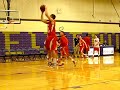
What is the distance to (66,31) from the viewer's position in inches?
848

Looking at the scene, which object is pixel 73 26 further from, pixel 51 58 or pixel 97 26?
pixel 51 58

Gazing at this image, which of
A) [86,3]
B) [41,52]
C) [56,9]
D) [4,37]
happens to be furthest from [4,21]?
[86,3]

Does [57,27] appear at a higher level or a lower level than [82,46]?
higher

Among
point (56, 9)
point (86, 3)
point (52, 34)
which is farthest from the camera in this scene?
point (86, 3)

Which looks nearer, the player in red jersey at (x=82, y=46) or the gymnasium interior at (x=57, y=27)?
the gymnasium interior at (x=57, y=27)

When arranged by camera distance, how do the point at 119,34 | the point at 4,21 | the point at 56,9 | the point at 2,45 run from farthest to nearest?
1. the point at 119,34
2. the point at 56,9
3. the point at 2,45
4. the point at 4,21

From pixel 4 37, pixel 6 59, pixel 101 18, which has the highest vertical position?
pixel 101 18

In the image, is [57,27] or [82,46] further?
[57,27]

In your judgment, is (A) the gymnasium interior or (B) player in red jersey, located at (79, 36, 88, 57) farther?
(B) player in red jersey, located at (79, 36, 88, 57)

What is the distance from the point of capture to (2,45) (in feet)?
58.9

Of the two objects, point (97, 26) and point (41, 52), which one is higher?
point (97, 26)

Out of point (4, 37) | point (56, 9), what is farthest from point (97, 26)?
point (4, 37)

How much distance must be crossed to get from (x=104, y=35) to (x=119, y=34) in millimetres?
2130

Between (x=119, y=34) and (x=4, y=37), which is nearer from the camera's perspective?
(x=4, y=37)
